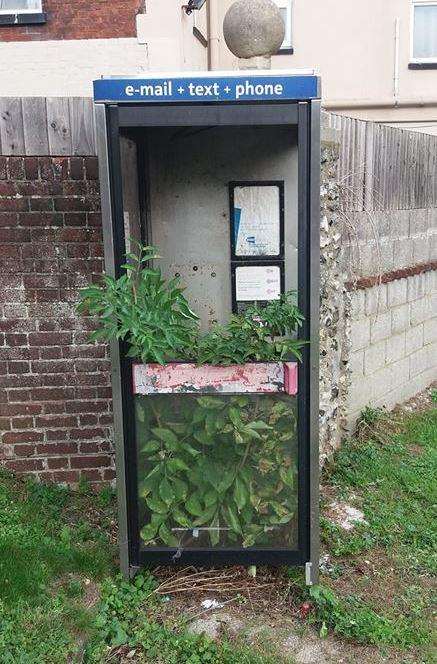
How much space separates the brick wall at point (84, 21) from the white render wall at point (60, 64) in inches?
2.6

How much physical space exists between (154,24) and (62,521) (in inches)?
177

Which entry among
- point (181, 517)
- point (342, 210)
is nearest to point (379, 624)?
point (181, 517)

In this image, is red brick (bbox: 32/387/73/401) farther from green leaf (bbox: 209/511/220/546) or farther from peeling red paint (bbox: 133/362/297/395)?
green leaf (bbox: 209/511/220/546)

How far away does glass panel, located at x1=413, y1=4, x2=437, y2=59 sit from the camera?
9.91m

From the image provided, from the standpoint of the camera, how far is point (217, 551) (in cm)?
314

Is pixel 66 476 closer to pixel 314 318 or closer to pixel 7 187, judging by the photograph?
pixel 7 187

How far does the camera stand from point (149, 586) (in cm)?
319


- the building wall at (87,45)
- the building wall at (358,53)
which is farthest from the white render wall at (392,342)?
the building wall at (358,53)

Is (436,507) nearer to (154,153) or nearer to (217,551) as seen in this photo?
(217,551)

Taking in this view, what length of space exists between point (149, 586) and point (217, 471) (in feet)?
2.22

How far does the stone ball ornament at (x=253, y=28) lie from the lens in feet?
11.0

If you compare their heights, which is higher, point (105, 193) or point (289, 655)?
point (105, 193)

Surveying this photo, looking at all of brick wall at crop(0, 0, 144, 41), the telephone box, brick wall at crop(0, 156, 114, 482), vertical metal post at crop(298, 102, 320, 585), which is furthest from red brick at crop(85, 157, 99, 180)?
brick wall at crop(0, 0, 144, 41)

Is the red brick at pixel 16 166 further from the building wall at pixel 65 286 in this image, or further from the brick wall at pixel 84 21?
the brick wall at pixel 84 21
